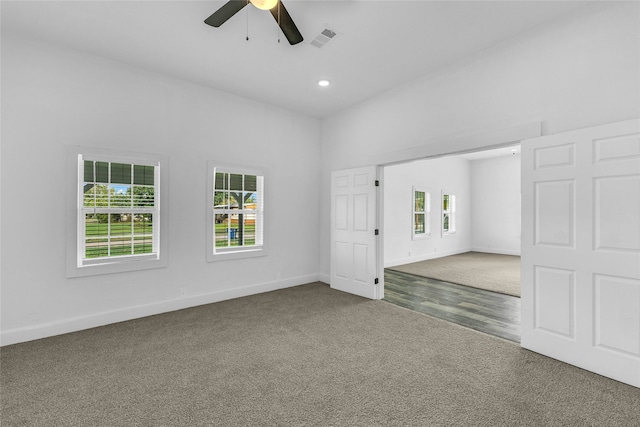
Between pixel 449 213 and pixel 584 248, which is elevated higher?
pixel 449 213

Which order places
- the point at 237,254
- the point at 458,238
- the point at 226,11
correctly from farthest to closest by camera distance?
the point at 458,238 → the point at 237,254 → the point at 226,11

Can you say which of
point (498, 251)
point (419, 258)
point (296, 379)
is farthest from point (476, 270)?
point (296, 379)

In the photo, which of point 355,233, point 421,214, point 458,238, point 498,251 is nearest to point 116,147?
point 355,233

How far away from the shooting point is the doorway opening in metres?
4.21

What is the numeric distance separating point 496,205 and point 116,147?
9981mm

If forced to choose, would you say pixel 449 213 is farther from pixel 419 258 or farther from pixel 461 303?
pixel 461 303

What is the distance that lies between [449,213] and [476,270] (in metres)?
2.87

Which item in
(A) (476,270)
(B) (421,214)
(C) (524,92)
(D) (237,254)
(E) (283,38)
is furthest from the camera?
(B) (421,214)

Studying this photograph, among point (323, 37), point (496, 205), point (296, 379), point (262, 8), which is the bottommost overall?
point (296, 379)

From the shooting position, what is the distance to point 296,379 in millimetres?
2326

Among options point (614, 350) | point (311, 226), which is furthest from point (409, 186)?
point (614, 350)

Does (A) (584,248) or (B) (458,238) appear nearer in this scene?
(A) (584,248)

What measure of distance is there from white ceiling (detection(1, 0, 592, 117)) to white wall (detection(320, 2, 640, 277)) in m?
0.17

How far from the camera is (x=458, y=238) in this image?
9266 millimetres
